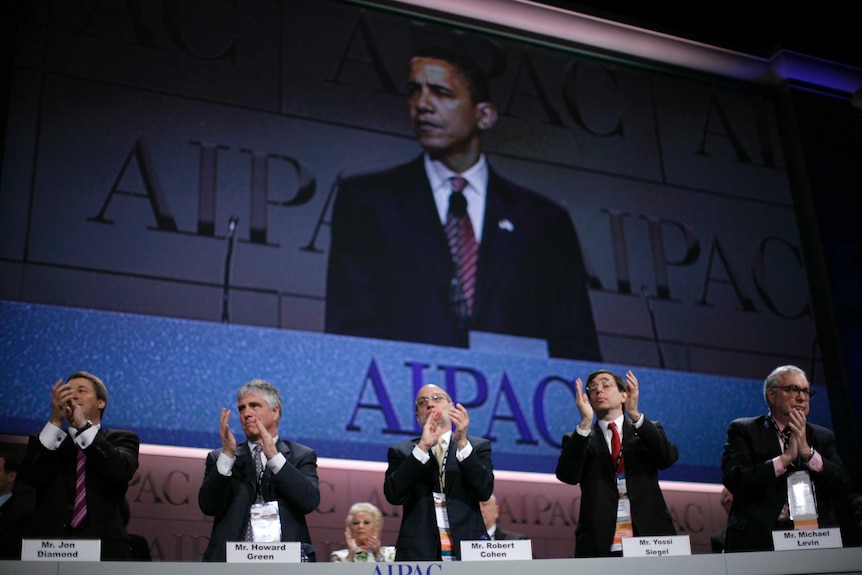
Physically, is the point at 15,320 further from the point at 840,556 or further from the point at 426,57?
the point at 840,556

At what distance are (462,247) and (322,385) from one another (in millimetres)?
1079

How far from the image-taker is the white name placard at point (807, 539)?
9.29 feet

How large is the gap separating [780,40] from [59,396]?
16.6ft

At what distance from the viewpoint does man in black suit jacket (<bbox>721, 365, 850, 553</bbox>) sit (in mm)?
3107

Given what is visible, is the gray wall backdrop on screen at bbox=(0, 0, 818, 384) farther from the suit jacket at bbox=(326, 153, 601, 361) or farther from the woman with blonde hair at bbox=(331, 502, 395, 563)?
the woman with blonde hair at bbox=(331, 502, 395, 563)

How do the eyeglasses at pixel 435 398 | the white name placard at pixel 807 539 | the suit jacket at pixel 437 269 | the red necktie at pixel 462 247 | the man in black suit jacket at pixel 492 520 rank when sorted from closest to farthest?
the white name placard at pixel 807 539, the eyeglasses at pixel 435 398, the man in black suit jacket at pixel 492 520, the suit jacket at pixel 437 269, the red necktie at pixel 462 247

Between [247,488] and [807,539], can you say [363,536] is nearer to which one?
[247,488]

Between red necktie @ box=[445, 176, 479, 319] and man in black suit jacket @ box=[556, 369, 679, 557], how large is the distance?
5.57ft

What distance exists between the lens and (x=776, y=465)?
3.10 metres

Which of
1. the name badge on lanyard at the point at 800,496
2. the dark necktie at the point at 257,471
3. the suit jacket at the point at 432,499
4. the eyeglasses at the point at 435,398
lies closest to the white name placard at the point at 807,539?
the name badge on lanyard at the point at 800,496

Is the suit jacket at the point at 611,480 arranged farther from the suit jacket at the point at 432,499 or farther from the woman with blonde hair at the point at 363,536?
the woman with blonde hair at the point at 363,536

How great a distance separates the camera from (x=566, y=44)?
577 centimetres

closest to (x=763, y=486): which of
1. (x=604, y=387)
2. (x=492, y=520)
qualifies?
(x=604, y=387)

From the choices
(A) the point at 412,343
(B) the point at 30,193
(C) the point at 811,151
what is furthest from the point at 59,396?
(C) the point at 811,151
